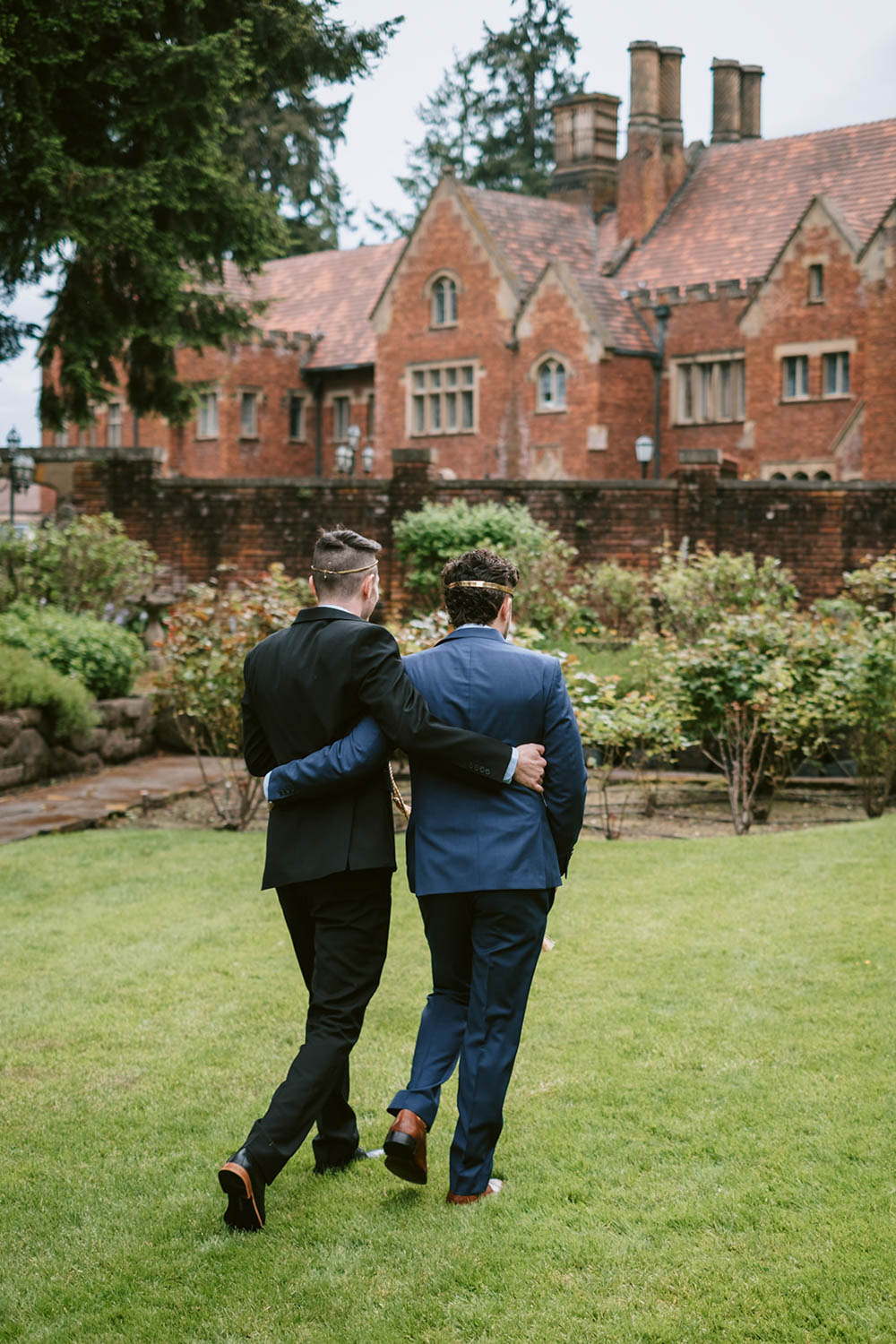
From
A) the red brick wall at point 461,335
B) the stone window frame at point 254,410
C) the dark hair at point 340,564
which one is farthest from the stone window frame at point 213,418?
the dark hair at point 340,564

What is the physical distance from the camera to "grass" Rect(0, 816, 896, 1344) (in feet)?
11.0

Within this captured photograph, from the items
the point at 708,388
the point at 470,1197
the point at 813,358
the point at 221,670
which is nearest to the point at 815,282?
the point at 813,358

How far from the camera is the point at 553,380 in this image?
102ft

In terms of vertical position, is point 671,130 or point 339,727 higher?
point 671,130

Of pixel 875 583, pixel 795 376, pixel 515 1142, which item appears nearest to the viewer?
pixel 515 1142

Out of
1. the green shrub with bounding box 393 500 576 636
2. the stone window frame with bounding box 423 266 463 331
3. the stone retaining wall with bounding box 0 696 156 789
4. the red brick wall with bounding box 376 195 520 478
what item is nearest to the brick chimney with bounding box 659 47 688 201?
the red brick wall with bounding box 376 195 520 478

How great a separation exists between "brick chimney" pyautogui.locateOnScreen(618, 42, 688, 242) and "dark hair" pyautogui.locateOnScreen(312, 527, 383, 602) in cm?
3185

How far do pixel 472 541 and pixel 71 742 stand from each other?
7468 millimetres

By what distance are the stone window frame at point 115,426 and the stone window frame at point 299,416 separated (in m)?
5.33

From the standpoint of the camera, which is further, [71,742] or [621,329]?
[621,329]

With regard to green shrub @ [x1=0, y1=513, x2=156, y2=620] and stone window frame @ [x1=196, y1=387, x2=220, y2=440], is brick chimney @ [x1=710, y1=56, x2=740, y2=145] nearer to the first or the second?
stone window frame @ [x1=196, y1=387, x2=220, y2=440]

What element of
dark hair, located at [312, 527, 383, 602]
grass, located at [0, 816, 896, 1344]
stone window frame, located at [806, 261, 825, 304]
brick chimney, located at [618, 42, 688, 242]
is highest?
brick chimney, located at [618, 42, 688, 242]

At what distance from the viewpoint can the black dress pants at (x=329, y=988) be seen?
3730mm

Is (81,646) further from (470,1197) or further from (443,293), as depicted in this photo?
(443,293)
